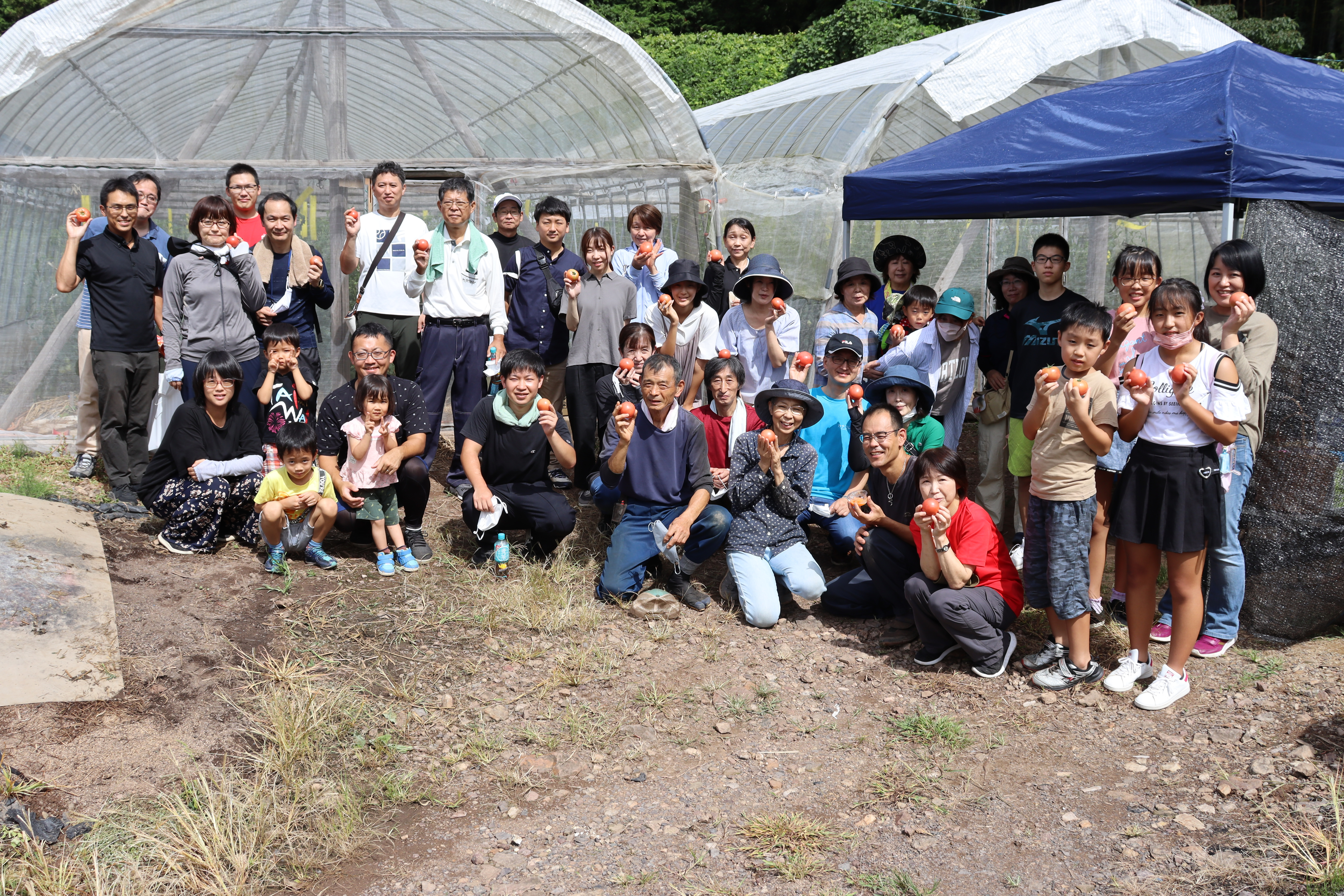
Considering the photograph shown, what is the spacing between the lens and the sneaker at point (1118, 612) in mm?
4898

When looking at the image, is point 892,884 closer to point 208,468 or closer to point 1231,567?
point 1231,567

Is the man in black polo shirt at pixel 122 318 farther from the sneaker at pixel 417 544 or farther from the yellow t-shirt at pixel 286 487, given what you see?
the sneaker at pixel 417 544

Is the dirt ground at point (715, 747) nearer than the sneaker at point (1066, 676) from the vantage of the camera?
Yes

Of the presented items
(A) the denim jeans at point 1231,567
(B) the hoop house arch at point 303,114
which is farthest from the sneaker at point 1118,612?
(B) the hoop house arch at point 303,114

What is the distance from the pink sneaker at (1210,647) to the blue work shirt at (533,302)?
3806 millimetres

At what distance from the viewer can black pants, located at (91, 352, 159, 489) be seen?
6059 millimetres

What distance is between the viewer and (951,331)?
18.7 feet

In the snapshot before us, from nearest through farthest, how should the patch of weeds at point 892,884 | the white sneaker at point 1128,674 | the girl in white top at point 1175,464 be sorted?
the patch of weeds at point 892,884
the girl in white top at point 1175,464
the white sneaker at point 1128,674

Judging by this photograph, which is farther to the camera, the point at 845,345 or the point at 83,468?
the point at 83,468

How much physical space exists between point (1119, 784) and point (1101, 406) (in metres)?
Answer: 1.39

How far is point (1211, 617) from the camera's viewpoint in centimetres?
450

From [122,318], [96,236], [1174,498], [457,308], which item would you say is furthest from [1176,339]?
[96,236]

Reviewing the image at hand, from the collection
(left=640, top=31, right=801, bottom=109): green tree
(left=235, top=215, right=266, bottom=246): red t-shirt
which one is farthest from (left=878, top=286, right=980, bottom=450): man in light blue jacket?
(left=640, top=31, right=801, bottom=109): green tree

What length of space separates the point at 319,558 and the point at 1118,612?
154 inches
